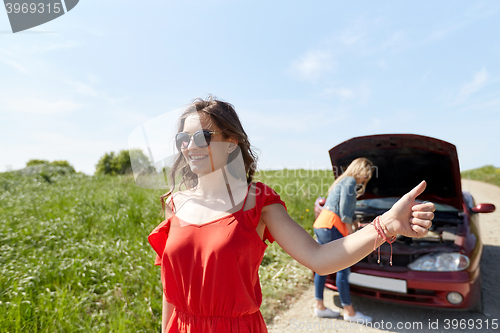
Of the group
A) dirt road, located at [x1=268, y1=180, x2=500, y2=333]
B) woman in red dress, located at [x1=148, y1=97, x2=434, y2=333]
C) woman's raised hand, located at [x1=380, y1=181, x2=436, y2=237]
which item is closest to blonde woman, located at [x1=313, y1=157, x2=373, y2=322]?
dirt road, located at [x1=268, y1=180, x2=500, y2=333]

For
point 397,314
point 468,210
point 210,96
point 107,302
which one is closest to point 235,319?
point 210,96

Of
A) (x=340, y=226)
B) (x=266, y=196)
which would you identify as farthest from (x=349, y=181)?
(x=266, y=196)

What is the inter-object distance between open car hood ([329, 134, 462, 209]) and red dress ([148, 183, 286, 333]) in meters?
2.86

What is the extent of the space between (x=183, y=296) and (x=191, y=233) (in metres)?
0.31

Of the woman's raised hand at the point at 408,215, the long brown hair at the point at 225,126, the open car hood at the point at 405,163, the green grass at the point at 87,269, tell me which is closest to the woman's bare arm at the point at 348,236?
the woman's raised hand at the point at 408,215

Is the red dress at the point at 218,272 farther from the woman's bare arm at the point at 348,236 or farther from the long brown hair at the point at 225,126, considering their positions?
the long brown hair at the point at 225,126

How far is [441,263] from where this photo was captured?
9.99 feet

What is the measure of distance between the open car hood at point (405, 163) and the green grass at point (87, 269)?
6.21 feet

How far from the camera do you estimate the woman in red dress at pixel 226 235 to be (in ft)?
3.84

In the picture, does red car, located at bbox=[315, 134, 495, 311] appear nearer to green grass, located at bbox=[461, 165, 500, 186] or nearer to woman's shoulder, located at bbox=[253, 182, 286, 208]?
woman's shoulder, located at bbox=[253, 182, 286, 208]

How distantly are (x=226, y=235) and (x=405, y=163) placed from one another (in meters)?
3.87

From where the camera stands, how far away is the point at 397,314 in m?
3.44

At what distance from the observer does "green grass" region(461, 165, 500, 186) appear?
2028 centimetres

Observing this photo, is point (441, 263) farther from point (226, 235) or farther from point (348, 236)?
point (226, 235)
